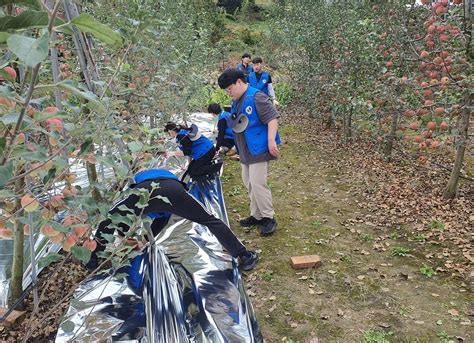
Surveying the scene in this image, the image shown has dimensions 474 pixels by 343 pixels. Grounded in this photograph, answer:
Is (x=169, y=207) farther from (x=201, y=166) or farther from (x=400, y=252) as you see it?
(x=400, y=252)

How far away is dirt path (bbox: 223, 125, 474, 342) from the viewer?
9.80 feet

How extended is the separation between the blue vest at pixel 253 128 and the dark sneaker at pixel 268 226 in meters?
0.89

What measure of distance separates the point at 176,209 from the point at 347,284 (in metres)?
1.74

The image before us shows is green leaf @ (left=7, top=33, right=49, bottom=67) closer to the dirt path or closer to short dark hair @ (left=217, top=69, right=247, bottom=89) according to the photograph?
the dirt path

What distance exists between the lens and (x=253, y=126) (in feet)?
13.5

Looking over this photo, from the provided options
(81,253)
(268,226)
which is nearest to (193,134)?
→ (268,226)

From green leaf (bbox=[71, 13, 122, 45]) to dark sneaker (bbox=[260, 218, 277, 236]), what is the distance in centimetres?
393

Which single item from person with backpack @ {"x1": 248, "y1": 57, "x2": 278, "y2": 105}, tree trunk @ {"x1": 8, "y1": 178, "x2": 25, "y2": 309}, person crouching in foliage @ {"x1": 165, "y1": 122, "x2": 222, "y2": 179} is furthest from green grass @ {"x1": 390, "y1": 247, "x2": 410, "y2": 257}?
person with backpack @ {"x1": 248, "y1": 57, "x2": 278, "y2": 105}

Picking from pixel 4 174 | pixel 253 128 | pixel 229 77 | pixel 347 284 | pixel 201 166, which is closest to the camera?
pixel 4 174

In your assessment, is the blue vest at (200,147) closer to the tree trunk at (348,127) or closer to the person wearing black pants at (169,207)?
the person wearing black pants at (169,207)

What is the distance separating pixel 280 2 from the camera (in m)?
14.5

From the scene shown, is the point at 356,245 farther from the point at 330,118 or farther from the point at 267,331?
the point at 330,118

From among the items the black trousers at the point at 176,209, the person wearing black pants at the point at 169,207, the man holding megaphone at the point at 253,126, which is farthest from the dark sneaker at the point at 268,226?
the black trousers at the point at 176,209

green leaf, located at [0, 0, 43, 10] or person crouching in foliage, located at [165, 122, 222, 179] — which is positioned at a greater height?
green leaf, located at [0, 0, 43, 10]
